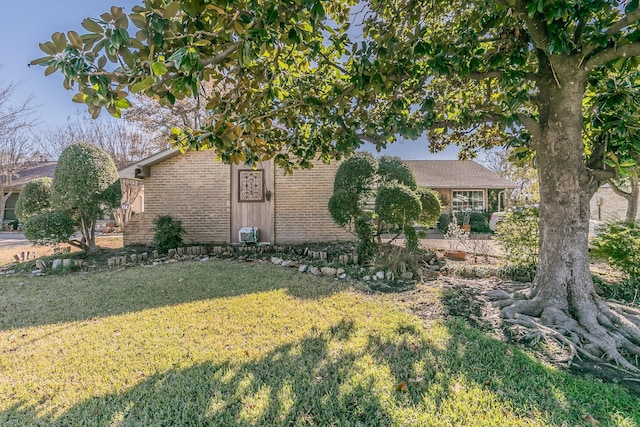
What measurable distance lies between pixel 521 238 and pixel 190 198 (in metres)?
10.0

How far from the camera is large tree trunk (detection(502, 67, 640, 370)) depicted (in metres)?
3.68

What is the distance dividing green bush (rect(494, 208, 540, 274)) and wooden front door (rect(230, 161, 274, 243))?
23.6 ft

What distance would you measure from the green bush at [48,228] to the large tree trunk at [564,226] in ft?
35.0

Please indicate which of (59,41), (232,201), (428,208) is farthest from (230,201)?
(59,41)

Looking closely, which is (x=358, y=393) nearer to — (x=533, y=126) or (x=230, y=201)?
(x=533, y=126)

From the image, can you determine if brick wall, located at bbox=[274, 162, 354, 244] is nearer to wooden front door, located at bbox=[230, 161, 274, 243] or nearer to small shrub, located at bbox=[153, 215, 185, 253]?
wooden front door, located at bbox=[230, 161, 274, 243]

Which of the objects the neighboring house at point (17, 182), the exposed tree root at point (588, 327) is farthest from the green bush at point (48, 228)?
the neighboring house at point (17, 182)

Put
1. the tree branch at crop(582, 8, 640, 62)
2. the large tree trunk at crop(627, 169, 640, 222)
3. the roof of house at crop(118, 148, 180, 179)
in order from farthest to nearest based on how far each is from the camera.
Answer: the roof of house at crop(118, 148, 180, 179), the large tree trunk at crop(627, 169, 640, 222), the tree branch at crop(582, 8, 640, 62)

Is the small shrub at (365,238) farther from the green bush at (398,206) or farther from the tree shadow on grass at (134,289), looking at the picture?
the tree shadow on grass at (134,289)

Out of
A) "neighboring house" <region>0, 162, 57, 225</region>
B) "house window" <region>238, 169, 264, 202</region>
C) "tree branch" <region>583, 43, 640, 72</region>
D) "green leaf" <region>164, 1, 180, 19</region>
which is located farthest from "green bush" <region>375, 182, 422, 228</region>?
"neighboring house" <region>0, 162, 57, 225</region>

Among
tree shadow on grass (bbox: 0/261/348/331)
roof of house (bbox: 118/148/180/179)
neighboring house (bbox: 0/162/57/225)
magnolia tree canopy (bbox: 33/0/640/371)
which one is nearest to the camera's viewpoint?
magnolia tree canopy (bbox: 33/0/640/371)

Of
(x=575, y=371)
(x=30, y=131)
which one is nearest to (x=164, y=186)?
(x=575, y=371)

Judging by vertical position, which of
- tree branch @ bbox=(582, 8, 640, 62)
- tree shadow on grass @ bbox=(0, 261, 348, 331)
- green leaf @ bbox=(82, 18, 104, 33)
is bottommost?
tree shadow on grass @ bbox=(0, 261, 348, 331)

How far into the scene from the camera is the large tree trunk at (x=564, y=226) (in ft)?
12.1
